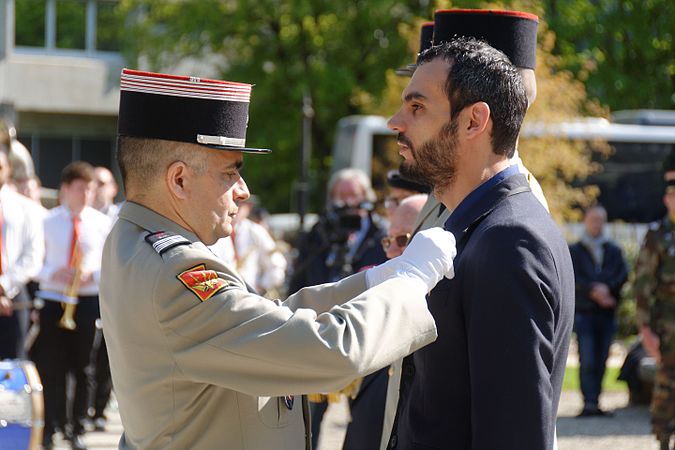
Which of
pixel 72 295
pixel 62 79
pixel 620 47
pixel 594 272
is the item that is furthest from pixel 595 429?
pixel 62 79

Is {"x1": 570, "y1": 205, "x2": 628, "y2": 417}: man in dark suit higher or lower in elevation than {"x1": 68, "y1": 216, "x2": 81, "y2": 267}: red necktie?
lower

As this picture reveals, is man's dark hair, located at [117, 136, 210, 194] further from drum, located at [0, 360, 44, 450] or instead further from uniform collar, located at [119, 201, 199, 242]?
drum, located at [0, 360, 44, 450]

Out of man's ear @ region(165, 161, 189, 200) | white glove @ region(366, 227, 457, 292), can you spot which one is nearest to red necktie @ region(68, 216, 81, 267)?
man's ear @ region(165, 161, 189, 200)

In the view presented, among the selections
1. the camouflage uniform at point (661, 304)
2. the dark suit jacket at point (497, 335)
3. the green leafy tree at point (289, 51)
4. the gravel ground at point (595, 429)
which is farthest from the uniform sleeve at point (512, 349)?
the green leafy tree at point (289, 51)

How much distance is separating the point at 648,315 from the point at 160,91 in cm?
625

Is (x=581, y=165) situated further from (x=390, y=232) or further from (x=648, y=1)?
(x=390, y=232)

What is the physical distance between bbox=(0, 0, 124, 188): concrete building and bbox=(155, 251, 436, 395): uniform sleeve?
3260 centimetres

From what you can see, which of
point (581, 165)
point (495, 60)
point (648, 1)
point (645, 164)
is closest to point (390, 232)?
point (495, 60)

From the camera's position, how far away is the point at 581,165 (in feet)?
63.2

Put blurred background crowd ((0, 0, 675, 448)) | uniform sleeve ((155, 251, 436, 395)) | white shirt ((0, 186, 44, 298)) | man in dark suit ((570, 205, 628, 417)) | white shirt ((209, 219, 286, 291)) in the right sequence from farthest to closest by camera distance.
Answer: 1. man in dark suit ((570, 205, 628, 417))
2. white shirt ((209, 219, 286, 291))
3. blurred background crowd ((0, 0, 675, 448))
4. white shirt ((0, 186, 44, 298))
5. uniform sleeve ((155, 251, 436, 395))

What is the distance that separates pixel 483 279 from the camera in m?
2.78

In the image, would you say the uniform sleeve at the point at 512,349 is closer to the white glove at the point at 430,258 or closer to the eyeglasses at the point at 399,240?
the white glove at the point at 430,258

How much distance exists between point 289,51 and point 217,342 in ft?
86.6

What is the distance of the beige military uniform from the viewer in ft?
8.87
